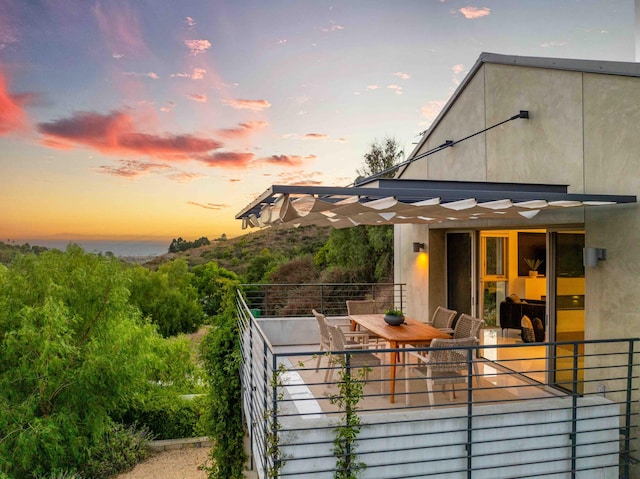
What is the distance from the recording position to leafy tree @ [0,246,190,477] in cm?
1257

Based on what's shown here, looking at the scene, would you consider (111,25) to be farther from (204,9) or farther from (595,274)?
(595,274)

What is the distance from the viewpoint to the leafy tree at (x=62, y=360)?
41.2ft

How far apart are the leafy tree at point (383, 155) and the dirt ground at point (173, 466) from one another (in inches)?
634

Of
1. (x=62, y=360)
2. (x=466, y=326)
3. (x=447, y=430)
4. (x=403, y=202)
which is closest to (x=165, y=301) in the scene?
(x=62, y=360)

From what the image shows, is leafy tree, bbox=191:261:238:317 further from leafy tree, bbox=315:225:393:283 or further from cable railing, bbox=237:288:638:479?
cable railing, bbox=237:288:638:479

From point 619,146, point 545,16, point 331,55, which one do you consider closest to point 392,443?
point 619,146

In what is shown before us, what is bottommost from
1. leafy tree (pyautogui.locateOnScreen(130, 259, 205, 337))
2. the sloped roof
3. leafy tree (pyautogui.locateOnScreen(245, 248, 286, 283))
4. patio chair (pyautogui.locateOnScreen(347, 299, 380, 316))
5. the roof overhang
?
leafy tree (pyautogui.locateOnScreen(130, 259, 205, 337))

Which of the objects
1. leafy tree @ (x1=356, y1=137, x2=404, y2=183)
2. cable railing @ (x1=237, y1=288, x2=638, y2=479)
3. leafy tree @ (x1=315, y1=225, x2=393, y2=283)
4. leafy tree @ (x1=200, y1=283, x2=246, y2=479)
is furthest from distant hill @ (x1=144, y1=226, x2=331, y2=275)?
cable railing @ (x1=237, y1=288, x2=638, y2=479)

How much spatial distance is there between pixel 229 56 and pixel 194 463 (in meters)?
18.1

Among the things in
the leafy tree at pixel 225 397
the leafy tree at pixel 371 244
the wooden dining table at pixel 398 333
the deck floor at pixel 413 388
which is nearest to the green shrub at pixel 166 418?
the leafy tree at pixel 225 397

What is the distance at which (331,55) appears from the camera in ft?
73.9

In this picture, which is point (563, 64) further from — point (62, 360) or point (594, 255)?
point (62, 360)

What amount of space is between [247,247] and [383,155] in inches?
614

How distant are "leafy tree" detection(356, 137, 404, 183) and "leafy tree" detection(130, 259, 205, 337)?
1507cm
